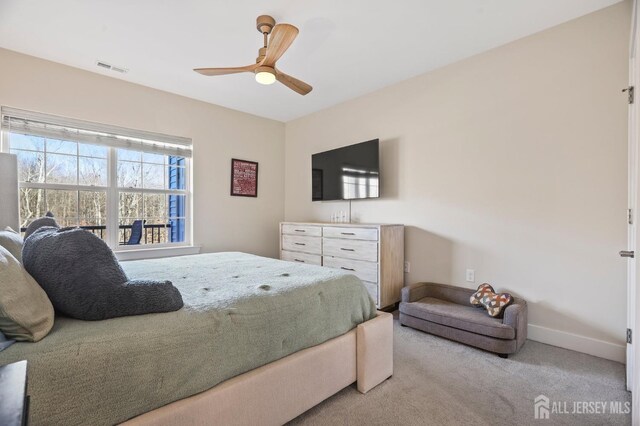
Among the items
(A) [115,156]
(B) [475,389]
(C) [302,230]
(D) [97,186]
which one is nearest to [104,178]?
(D) [97,186]

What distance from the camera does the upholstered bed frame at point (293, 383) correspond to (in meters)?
1.13

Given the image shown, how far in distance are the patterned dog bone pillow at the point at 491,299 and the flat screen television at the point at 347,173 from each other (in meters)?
1.45

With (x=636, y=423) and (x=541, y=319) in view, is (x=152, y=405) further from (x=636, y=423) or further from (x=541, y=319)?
(x=541, y=319)

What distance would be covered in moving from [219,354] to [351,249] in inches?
87.2

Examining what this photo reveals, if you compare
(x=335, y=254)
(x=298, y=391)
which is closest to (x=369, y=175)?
(x=335, y=254)

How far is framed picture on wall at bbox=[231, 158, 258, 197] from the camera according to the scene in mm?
4277

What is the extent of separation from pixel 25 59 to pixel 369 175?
143 inches

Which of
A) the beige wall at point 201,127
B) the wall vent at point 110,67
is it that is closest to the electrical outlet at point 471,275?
the beige wall at point 201,127

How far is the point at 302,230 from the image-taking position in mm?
3896

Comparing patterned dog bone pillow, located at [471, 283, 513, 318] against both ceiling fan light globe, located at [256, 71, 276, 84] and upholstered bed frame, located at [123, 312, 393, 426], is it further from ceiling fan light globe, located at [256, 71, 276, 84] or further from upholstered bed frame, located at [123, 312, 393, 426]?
ceiling fan light globe, located at [256, 71, 276, 84]

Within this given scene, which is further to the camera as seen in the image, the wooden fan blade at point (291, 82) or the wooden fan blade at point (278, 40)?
the wooden fan blade at point (291, 82)

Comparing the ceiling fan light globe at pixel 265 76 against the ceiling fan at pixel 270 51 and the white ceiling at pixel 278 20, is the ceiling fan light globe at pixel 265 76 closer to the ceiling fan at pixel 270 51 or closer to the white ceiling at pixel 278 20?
the ceiling fan at pixel 270 51

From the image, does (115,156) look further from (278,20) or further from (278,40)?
(278,40)

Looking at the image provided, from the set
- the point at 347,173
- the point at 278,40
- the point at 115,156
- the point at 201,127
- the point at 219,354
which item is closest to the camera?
the point at 219,354
